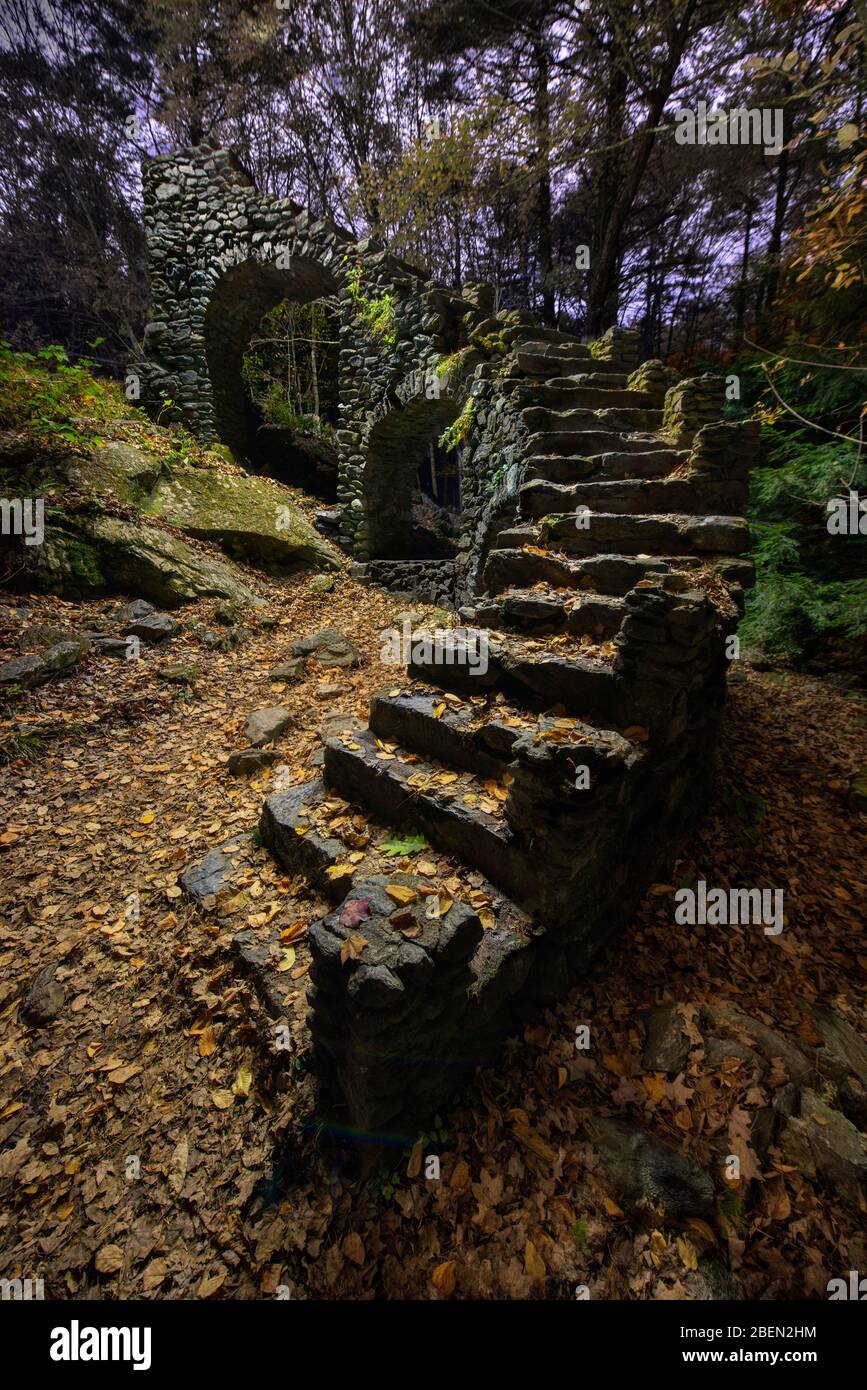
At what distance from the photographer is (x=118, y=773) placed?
485cm

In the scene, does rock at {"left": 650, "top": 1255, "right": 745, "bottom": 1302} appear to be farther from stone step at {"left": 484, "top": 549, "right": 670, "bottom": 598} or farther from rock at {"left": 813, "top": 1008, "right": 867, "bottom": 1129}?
stone step at {"left": 484, "top": 549, "right": 670, "bottom": 598}

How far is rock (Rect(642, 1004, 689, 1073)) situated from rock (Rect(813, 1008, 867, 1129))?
2.63 feet

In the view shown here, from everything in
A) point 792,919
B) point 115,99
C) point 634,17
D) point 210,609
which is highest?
point 115,99

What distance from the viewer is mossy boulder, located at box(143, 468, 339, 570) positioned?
862cm

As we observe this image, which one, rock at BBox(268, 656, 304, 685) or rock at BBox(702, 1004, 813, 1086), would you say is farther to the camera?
rock at BBox(268, 656, 304, 685)

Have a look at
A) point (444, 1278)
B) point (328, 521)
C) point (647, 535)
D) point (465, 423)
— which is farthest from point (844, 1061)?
point (328, 521)

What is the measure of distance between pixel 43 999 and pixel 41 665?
3.70 m

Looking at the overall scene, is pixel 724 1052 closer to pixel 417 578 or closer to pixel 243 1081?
pixel 243 1081

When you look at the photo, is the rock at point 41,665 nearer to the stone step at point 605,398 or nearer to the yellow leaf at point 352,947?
the yellow leaf at point 352,947

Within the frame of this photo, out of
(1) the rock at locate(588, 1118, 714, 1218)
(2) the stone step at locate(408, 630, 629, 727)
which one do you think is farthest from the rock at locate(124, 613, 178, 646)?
(1) the rock at locate(588, 1118, 714, 1218)

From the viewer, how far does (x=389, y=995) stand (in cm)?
205
